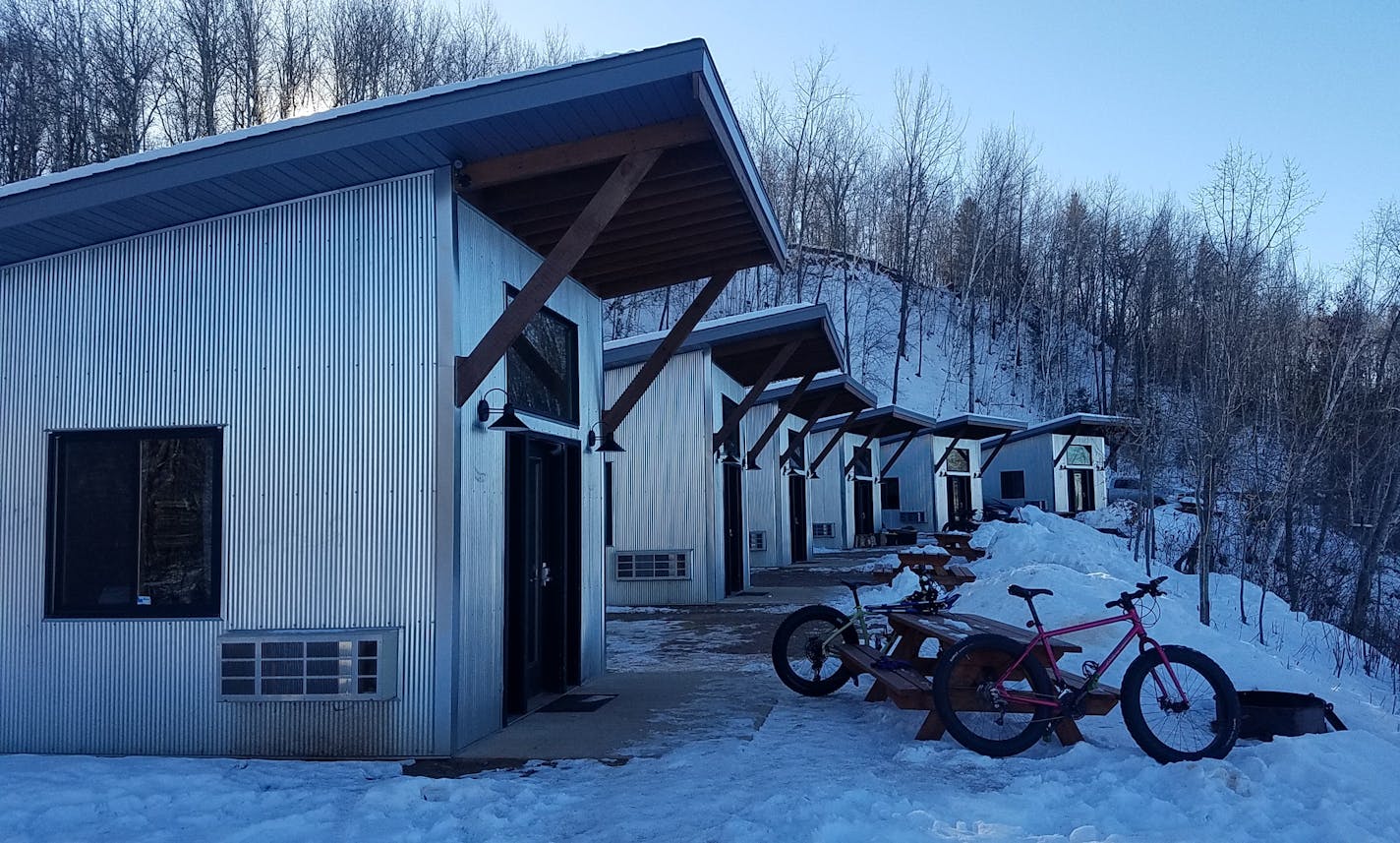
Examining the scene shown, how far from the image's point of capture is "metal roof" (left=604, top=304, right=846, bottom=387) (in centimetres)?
1553

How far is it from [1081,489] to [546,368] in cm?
3396

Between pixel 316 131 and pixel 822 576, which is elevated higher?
pixel 316 131

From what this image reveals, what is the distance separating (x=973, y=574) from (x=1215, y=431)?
14.2 ft

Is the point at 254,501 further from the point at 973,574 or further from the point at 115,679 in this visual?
the point at 973,574

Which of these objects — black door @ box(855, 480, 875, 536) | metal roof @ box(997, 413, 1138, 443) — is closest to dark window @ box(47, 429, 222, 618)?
black door @ box(855, 480, 875, 536)

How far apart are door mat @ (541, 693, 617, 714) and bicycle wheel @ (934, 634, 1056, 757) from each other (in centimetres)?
287

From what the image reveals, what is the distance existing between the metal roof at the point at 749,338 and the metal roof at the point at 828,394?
3159 millimetres

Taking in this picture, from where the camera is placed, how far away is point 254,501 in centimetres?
673

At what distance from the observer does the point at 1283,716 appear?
6.12 m

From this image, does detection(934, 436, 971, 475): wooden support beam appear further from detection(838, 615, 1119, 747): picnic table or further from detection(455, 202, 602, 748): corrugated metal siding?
detection(455, 202, 602, 748): corrugated metal siding

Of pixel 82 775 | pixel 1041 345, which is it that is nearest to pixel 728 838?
pixel 82 775

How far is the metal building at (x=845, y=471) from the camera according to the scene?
29672 mm

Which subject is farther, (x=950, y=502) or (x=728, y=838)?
(x=950, y=502)

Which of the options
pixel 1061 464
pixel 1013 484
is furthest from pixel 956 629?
pixel 1013 484
